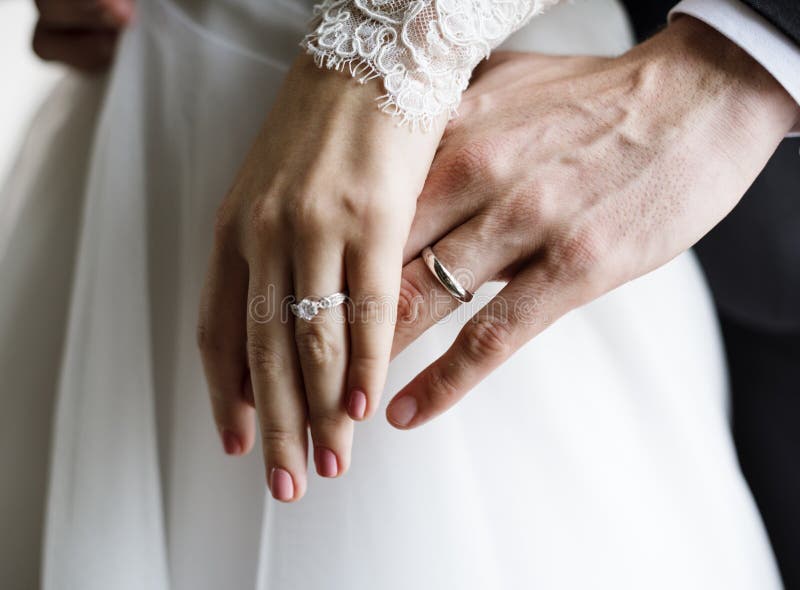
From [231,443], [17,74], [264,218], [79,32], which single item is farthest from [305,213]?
[17,74]

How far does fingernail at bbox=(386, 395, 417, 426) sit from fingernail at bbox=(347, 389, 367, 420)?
33mm

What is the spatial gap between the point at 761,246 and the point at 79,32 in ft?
3.85

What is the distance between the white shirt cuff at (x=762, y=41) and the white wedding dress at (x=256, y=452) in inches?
11.6

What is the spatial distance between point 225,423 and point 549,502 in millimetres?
362

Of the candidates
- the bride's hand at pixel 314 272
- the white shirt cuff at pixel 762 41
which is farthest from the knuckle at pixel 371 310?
the white shirt cuff at pixel 762 41

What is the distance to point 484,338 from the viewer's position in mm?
672

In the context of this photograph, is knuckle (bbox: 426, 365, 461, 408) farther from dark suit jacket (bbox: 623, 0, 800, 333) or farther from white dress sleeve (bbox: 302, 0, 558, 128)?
dark suit jacket (bbox: 623, 0, 800, 333)

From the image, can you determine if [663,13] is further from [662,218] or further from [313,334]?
[313,334]

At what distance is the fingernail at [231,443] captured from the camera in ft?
2.42

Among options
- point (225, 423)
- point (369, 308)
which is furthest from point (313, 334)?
Result: point (225, 423)

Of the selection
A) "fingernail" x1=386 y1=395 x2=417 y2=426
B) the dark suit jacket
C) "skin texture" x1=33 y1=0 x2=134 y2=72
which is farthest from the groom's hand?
"skin texture" x1=33 y1=0 x2=134 y2=72

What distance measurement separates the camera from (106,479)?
2.62ft

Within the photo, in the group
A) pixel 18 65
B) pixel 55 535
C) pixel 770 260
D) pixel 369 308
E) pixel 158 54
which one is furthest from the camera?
pixel 18 65

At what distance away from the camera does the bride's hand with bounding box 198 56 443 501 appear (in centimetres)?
66
